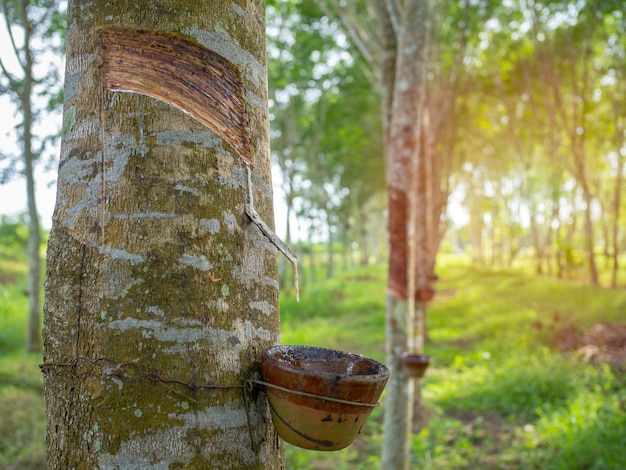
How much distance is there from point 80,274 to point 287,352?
0.49m

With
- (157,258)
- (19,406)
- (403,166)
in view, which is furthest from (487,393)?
(157,258)

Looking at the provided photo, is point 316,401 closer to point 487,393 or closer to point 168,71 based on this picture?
point 168,71

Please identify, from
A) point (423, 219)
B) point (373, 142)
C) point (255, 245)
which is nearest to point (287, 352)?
point (255, 245)

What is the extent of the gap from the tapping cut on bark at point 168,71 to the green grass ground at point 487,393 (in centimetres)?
409

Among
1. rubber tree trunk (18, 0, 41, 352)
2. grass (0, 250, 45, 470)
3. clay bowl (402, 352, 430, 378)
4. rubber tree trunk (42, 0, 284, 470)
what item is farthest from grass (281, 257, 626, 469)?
rubber tree trunk (18, 0, 41, 352)

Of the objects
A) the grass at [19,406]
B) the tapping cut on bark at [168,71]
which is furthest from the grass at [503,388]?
the tapping cut on bark at [168,71]

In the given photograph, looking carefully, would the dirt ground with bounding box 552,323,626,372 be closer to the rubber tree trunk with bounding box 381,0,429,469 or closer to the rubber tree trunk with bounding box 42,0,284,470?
the rubber tree trunk with bounding box 381,0,429,469

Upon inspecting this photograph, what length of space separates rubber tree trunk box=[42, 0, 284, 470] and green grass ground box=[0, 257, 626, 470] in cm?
385

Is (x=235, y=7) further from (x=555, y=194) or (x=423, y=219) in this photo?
(x=555, y=194)

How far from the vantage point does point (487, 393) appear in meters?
6.26

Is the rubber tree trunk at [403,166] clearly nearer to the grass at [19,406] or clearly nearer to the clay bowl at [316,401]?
the clay bowl at [316,401]

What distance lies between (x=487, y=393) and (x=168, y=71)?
6175mm

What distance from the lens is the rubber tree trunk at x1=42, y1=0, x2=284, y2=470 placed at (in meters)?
0.97

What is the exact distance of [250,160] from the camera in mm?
1187
